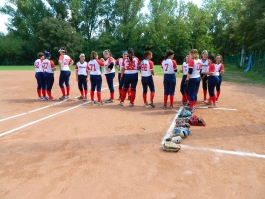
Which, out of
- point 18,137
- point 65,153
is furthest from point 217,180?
point 18,137

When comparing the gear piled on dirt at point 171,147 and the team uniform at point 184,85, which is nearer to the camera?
the gear piled on dirt at point 171,147

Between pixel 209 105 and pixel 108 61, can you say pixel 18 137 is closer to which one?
pixel 108 61

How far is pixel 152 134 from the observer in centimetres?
567

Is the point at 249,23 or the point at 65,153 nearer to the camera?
the point at 65,153

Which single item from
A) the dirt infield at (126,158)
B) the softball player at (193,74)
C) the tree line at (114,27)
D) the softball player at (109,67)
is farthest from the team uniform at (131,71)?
the tree line at (114,27)

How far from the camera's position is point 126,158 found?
436cm

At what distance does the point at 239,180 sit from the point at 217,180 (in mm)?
343

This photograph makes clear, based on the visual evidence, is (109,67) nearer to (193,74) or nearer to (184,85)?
(184,85)

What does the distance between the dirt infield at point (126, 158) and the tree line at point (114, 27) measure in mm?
49968

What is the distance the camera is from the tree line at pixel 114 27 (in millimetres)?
55000

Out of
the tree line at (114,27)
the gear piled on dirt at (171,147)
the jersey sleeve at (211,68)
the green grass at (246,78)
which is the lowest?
→ the gear piled on dirt at (171,147)

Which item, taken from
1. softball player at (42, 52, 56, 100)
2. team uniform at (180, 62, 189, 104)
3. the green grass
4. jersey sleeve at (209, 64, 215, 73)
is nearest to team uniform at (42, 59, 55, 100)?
softball player at (42, 52, 56, 100)

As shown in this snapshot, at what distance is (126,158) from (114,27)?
6272 centimetres

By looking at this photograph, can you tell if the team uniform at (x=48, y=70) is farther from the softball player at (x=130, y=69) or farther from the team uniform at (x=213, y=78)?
the team uniform at (x=213, y=78)
